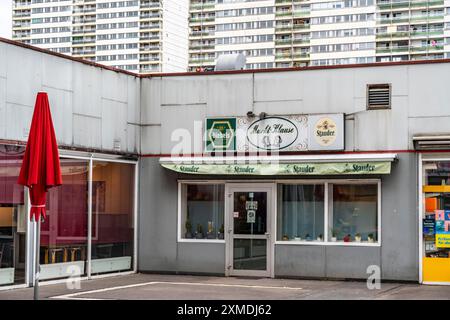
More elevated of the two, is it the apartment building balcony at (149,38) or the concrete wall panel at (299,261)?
the apartment building balcony at (149,38)

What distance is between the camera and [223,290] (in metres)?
14.8

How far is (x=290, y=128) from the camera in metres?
17.1

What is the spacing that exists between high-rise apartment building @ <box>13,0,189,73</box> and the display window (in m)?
103

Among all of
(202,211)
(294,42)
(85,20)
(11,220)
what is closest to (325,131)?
(202,211)

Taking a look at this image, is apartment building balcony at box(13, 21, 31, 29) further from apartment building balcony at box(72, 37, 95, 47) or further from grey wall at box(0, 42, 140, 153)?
grey wall at box(0, 42, 140, 153)

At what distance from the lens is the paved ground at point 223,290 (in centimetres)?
1384

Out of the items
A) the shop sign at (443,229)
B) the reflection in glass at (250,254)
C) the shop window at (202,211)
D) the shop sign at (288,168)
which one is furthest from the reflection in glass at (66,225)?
the shop sign at (443,229)

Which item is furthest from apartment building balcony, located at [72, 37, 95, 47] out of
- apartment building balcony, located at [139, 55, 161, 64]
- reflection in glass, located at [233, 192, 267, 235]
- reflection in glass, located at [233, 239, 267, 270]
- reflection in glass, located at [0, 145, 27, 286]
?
reflection in glass, located at [0, 145, 27, 286]

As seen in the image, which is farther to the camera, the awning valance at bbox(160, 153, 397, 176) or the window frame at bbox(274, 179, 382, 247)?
the window frame at bbox(274, 179, 382, 247)

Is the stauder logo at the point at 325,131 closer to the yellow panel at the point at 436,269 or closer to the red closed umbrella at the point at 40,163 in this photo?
the yellow panel at the point at 436,269

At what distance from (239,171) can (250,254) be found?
1.82 meters

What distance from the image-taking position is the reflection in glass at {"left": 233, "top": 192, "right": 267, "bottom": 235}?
17250mm

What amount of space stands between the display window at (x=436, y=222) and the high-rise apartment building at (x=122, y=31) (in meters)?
103
